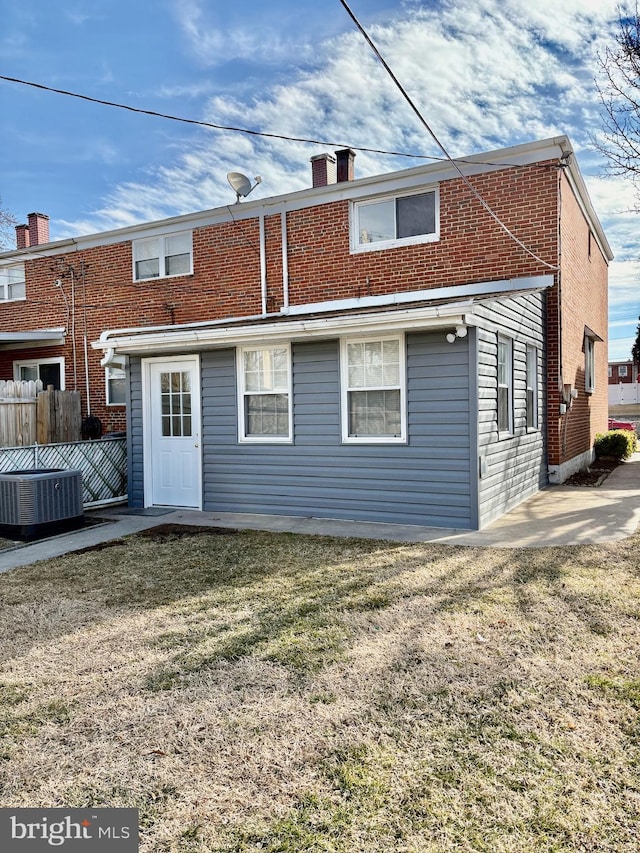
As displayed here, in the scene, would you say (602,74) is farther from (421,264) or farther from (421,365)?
(421,365)

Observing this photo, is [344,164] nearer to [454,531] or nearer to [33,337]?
[33,337]

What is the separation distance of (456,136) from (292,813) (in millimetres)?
9591

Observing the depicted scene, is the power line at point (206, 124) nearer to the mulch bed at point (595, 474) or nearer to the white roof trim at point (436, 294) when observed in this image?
the white roof trim at point (436, 294)

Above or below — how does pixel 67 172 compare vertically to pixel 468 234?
above

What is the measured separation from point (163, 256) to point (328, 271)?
409 cm

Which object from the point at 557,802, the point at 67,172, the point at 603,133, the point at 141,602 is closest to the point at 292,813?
the point at 557,802

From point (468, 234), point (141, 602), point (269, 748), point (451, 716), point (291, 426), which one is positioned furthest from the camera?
point (468, 234)

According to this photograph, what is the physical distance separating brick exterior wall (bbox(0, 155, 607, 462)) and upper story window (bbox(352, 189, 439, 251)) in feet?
0.57

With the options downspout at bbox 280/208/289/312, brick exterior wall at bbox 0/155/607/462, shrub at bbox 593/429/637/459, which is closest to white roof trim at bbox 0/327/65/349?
brick exterior wall at bbox 0/155/607/462

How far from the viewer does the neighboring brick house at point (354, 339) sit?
309 inches

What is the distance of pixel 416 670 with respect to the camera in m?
3.69

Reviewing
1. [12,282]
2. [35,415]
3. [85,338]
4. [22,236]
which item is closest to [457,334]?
[35,415]

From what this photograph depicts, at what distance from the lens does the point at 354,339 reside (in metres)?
8.27

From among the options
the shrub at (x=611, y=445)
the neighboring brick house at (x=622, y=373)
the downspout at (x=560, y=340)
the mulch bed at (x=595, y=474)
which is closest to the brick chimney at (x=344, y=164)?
the downspout at (x=560, y=340)
